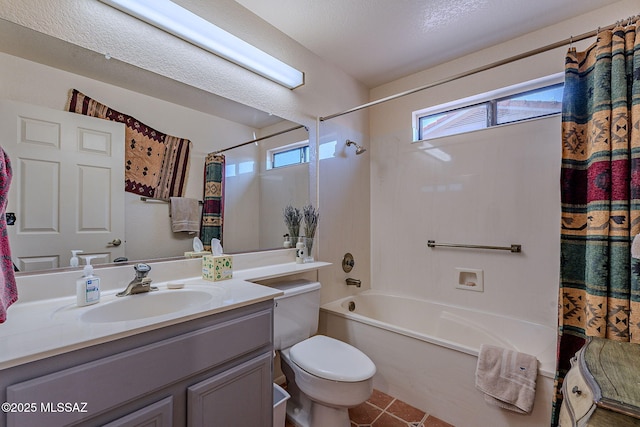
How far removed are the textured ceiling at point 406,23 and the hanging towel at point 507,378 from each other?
203cm

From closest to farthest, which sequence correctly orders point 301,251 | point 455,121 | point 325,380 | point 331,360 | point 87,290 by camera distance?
point 87,290
point 325,380
point 331,360
point 301,251
point 455,121

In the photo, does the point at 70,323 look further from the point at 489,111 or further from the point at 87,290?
the point at 489,111

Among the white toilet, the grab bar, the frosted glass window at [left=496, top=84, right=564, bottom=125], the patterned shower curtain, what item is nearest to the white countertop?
the white toilet

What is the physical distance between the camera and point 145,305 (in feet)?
3.78

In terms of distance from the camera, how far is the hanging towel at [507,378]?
54.6 inches

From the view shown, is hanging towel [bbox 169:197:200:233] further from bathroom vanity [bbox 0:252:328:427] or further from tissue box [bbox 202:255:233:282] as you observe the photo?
bathroom vanity [bbox 0:252:328:427]

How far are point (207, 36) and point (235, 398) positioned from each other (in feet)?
5.70

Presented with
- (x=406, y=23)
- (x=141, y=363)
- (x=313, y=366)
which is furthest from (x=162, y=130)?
(x=406, y=23)

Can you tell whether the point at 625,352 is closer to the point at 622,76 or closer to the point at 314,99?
the point at 622,76

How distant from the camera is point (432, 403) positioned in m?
1.69

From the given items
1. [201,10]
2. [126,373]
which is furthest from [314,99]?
[126,373]

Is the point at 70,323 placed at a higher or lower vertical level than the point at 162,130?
lower

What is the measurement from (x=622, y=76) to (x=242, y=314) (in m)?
1.89

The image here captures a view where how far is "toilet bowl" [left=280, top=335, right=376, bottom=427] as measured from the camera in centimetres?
133
